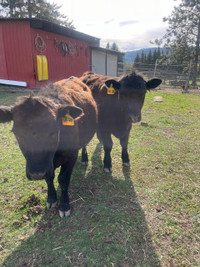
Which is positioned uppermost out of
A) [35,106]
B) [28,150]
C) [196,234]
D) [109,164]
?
[35,106]

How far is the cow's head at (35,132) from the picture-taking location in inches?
83.3

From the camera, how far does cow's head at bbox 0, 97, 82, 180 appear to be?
2115 millimetres

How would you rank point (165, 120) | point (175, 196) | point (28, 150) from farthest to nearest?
point (165, 120)
point (175, 196)
point (28, 150)

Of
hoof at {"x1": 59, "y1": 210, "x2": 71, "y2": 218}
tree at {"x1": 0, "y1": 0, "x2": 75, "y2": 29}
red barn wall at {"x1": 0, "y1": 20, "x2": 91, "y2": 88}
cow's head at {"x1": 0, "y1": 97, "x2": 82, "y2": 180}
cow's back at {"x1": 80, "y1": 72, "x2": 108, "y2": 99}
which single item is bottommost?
hoof at {"x1": 59, "y1": 210, "x2": 71, "y2": 218}

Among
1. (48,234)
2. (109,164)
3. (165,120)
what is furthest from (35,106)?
(165,120)

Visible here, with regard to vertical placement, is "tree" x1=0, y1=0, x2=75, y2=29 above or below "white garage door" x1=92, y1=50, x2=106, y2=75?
above

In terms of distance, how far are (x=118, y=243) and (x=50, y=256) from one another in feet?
2.73

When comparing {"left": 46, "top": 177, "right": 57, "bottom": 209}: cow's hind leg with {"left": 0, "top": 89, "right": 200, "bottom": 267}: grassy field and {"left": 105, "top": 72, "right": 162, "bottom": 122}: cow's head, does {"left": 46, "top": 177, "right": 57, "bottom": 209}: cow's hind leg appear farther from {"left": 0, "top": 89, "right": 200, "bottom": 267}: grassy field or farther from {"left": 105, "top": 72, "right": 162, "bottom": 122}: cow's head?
{"left": 105, "top": 72, "right": 162, "bottom": 122}: cow's head

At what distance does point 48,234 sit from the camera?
253cm

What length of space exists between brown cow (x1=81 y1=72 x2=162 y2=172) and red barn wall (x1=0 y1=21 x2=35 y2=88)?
9685mm

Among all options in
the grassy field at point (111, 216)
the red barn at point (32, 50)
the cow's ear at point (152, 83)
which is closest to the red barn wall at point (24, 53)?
the red barn at point (32, 50)

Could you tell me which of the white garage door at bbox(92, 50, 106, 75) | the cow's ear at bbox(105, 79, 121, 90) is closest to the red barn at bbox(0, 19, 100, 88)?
the white garage door at bbox(92, 50, 106, 75)

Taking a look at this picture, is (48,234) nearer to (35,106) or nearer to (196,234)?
(35,106)

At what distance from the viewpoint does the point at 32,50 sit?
12016mm
